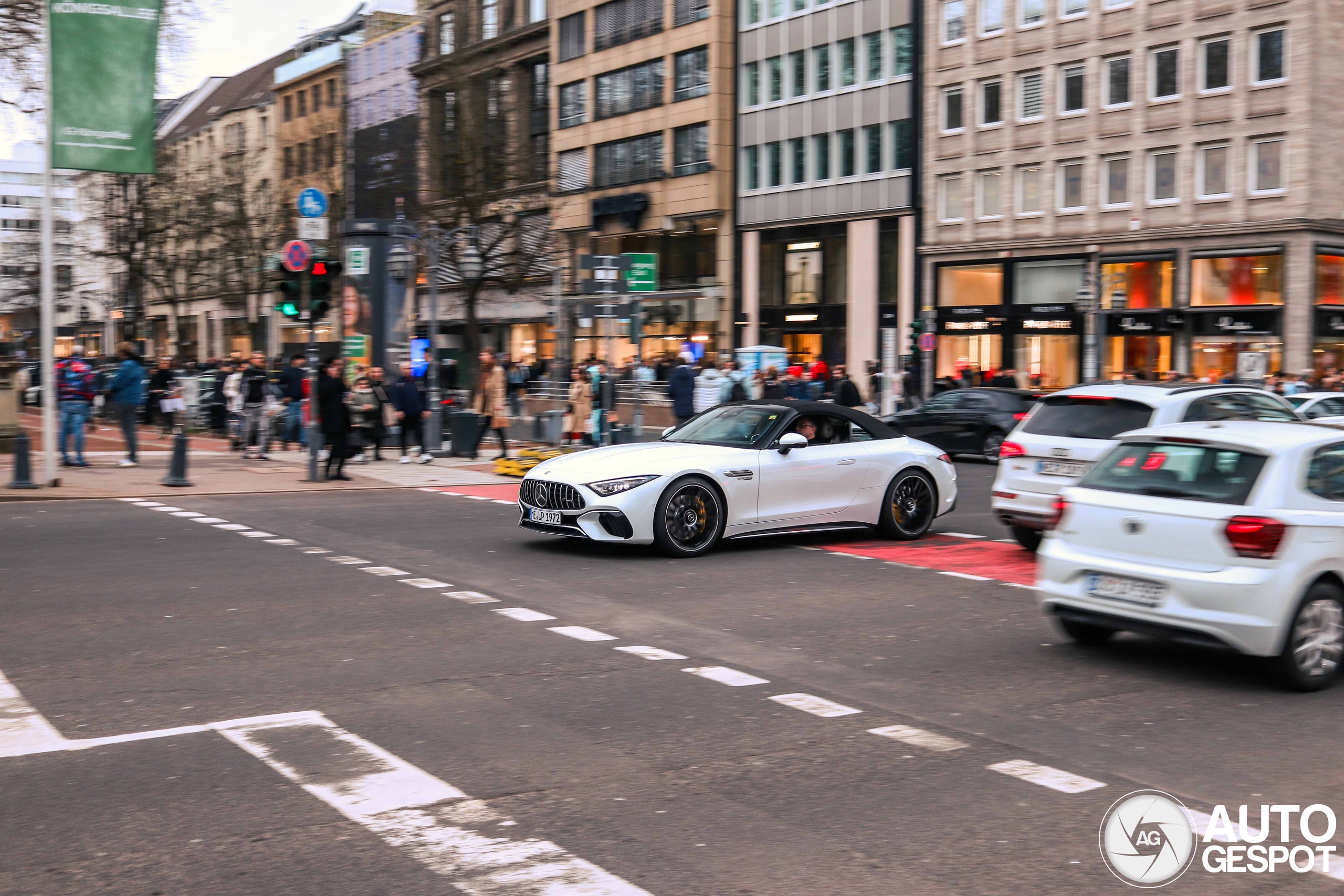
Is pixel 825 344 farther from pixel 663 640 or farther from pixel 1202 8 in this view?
pixel 663 640

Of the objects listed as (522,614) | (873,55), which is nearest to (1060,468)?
(522,614)

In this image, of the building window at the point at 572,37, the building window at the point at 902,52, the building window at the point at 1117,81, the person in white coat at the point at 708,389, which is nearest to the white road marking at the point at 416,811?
the person in white coat at the point at 708,389

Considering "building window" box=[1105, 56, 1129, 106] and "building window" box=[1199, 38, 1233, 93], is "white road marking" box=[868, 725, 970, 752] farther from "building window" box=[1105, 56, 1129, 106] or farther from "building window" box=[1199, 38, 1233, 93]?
"building window" box=[1105, 56, 1129, 106]

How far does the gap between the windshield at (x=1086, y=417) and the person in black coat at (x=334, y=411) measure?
10.8 metres

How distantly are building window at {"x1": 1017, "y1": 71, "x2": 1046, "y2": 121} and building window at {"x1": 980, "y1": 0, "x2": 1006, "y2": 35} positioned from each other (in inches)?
76.5

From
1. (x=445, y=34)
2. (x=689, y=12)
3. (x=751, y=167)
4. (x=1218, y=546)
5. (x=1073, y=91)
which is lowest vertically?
(x=1218, y=546)

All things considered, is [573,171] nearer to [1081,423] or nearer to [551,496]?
[551,496]

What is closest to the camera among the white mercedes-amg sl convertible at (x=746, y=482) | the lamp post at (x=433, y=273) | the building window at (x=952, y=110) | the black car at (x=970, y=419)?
the white mercedes-amg sl convertible at (x=746, y=482)

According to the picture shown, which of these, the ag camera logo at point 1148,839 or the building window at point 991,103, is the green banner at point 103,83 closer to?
the ag camera logo at point 1148,839

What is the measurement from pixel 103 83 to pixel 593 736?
14.7m

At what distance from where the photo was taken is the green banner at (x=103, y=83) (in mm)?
17969

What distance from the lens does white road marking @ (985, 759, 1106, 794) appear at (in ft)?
19.0

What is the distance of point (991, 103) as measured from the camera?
47.4m

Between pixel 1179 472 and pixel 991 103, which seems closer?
pixel 1179 472
